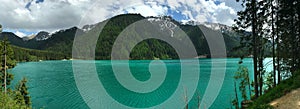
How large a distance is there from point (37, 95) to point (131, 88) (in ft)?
75.5

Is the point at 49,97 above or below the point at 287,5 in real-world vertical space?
below

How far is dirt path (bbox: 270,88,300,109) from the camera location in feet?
42.5

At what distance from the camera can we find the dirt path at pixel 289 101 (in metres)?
12.9

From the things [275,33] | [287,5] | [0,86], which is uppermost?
[287,5]

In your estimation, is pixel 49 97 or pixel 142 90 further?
pixel 142 90

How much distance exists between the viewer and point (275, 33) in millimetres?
22391

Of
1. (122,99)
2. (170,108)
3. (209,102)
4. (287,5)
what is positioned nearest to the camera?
(287,5)

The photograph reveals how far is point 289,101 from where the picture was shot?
1359 centimetres

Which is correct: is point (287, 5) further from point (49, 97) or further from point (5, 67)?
point (49, 97)

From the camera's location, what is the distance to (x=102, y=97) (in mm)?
51031

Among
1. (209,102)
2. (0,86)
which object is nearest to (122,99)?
(209,102)

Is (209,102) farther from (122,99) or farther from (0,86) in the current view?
(0,86)

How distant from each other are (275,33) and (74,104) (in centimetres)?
3636

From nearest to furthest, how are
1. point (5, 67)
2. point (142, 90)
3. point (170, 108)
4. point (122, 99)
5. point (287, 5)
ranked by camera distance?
point (287, 5) → point (5, 67) → point (170, 108) → point (122, 99) → point (142, 90)
